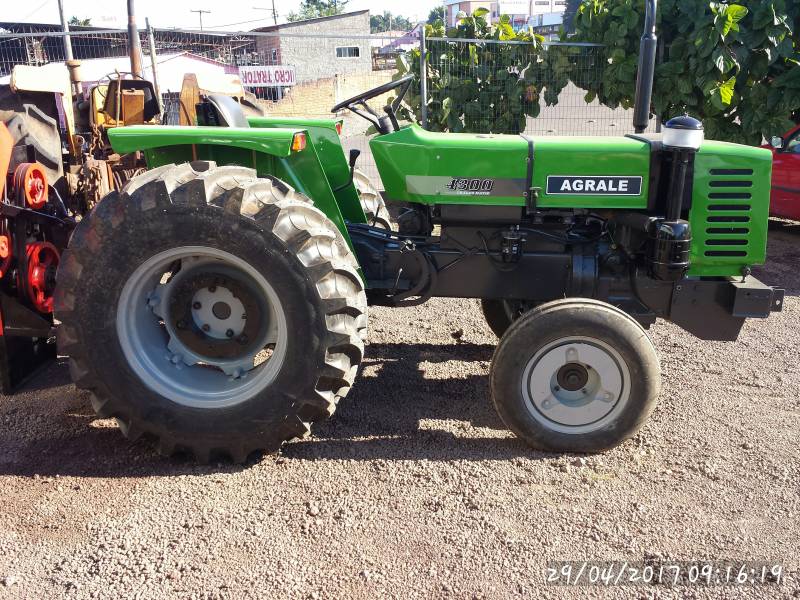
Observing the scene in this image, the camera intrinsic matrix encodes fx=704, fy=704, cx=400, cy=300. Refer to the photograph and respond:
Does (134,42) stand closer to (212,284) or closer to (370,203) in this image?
(370,203)

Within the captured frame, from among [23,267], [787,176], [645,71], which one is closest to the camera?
[645,71]

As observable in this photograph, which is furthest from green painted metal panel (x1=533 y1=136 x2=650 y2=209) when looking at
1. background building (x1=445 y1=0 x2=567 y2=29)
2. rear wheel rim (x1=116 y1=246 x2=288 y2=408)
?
background building (x1=445 y1=0 x2=567 y2=29)

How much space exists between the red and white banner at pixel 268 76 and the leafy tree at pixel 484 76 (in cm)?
411

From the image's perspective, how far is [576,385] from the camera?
3367mm

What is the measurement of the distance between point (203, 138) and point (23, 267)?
1.54 meters

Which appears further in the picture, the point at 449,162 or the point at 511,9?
the point at 511,9

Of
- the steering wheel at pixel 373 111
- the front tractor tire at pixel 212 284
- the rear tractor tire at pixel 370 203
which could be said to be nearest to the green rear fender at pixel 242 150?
the front tractor tire at pixel 212 284

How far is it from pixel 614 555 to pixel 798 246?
21.6 ft

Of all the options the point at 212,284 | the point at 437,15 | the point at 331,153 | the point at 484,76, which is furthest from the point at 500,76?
the point at 437,15

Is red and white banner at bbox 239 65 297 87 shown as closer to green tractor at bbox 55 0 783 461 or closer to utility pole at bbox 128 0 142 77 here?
utility pole at bbox 128 0 142 77

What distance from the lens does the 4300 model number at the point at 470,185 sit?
3539mm

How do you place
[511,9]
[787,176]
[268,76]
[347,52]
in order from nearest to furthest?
[787,176] < [268,76] < [347,52] < [511,9]

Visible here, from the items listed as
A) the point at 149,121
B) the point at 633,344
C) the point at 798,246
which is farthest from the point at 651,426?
the point at 149,121
